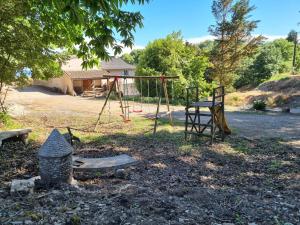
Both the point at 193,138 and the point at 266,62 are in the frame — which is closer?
the point at 193,138

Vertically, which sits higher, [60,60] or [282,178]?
[60,60]

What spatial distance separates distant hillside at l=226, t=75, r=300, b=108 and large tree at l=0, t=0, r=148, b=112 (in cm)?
1367

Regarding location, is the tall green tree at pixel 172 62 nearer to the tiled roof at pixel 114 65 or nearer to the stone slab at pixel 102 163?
the tiled roof at pixel 114 65

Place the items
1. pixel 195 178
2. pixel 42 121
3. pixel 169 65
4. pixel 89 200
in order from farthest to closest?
pixel 169 65 → pixel 42 121 → pixel 195 178 → pixel 89 200

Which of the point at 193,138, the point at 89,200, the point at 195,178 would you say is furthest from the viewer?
the point at 193,138

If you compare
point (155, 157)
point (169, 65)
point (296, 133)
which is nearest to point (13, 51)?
point (155, 157)

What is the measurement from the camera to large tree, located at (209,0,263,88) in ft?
85.1

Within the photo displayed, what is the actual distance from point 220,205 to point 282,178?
2.17m

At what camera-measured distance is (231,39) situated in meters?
26.2

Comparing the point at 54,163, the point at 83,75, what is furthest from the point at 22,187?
the point at 83,75

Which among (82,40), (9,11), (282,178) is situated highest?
(9,11)

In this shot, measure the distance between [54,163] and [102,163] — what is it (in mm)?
1624

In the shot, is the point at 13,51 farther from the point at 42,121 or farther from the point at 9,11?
the point at 42,121

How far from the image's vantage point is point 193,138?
9.32 meters
